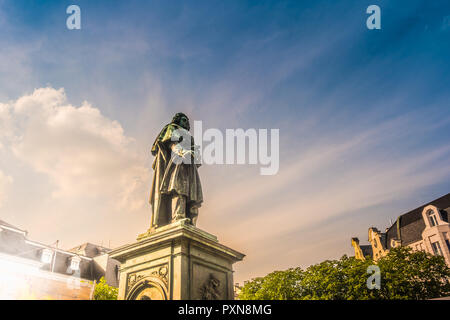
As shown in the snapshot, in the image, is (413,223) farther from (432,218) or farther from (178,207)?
(178,207)

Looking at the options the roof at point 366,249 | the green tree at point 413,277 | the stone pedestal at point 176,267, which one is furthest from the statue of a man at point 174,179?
the roof at point 366,249

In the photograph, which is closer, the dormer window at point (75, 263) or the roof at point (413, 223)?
the dormer window at point (75, 263)

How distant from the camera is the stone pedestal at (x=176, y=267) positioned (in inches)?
223

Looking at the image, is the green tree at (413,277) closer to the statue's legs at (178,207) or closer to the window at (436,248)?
the window at (436,248)

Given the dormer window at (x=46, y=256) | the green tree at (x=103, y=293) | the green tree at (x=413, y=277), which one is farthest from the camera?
the dormer window at (x=46, y=256)

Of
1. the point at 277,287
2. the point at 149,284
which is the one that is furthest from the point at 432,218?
the point at 149,284

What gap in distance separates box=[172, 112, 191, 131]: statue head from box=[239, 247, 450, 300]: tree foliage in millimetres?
25665

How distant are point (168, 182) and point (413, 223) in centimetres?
4722

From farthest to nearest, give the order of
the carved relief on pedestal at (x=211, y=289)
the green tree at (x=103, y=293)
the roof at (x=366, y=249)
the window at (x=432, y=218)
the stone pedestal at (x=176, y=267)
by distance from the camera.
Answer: the roof at (x=366, y=249)
the window at (x=432, y=218)
the green tree at (x=103, y=293)
the carved relief on pedestal at (x=211, y=289)
the stone pedestal at (x=176, y=267)

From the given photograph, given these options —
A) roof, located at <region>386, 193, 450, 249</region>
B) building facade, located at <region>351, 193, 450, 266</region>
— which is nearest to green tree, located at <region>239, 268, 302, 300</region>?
building facade, located at <region>351, 193, 450, 266</region>

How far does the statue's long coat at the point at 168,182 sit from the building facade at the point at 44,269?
2234 mm

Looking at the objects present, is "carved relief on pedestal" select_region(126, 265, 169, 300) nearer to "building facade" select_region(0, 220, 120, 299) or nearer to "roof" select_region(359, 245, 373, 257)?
"building facade" select_region(0, 220, 120, 299)
